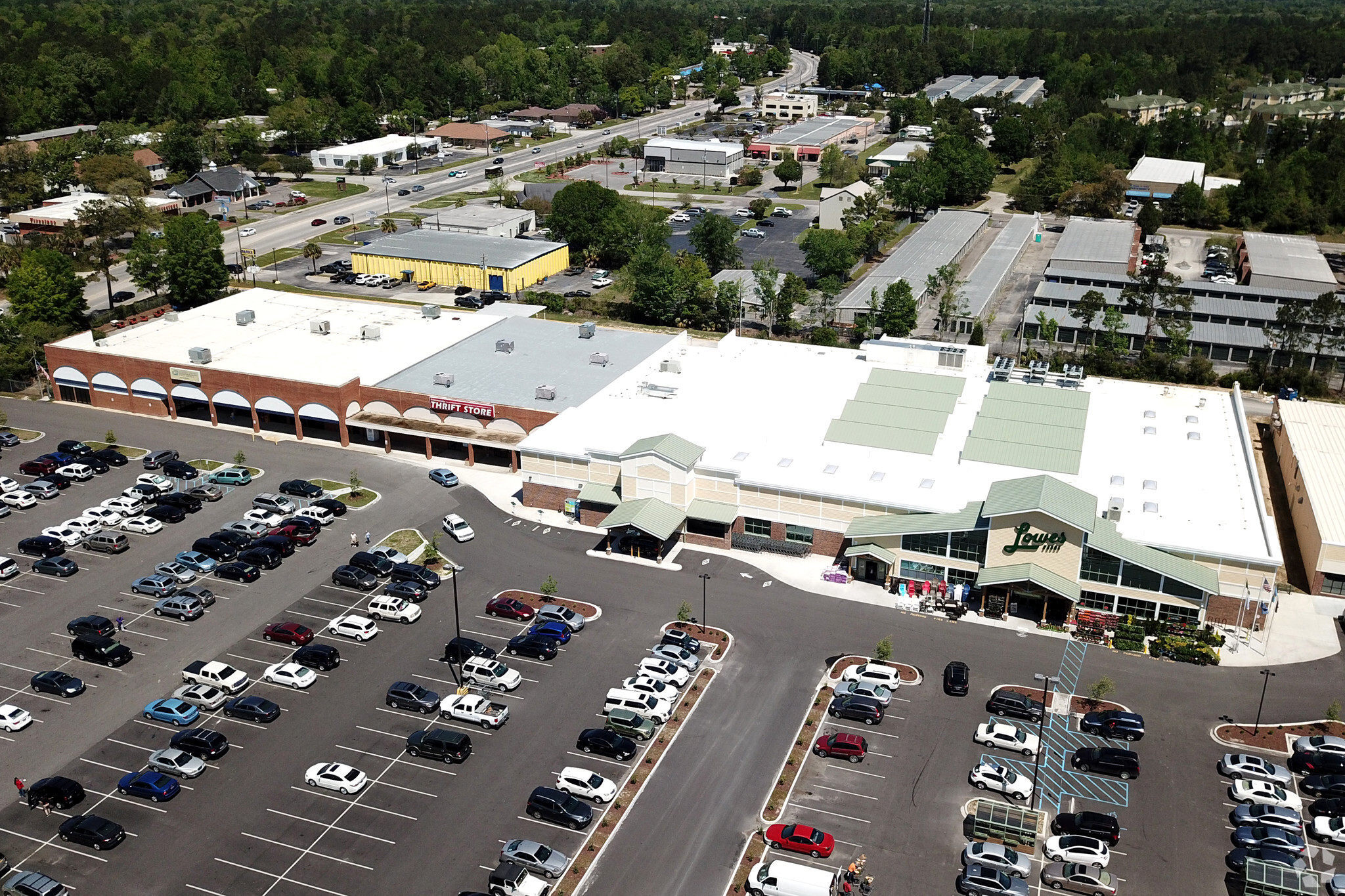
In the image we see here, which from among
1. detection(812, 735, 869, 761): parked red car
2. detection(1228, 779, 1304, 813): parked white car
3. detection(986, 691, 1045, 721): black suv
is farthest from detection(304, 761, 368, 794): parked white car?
detection(1228, 779, 1304, 813): parked white car

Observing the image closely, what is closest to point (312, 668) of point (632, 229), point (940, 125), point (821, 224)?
point (632, 229)

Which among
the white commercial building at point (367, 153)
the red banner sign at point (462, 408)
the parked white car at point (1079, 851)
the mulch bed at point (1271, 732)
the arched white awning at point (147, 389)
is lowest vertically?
the mulch bed at point (1271, 732)

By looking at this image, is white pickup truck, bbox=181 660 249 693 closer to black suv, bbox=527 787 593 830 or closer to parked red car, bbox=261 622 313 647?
parked red car, bbox=261 622 313 647

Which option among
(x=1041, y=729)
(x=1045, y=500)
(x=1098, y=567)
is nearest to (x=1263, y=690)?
(x=1098, y=567)

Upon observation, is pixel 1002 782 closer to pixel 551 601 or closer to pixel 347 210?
pixel 551 601

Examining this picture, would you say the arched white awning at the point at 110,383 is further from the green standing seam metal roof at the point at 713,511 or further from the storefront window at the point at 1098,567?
the storefront window at the point at 1098,567

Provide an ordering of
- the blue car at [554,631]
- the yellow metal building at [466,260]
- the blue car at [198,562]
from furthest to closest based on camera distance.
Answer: the yellow metal building at [466,260] < the blue car at [198,562] < the blue car at [554,631]

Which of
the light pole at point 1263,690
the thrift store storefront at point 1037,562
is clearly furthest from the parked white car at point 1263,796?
the thrift store storefront at point 1037,562
